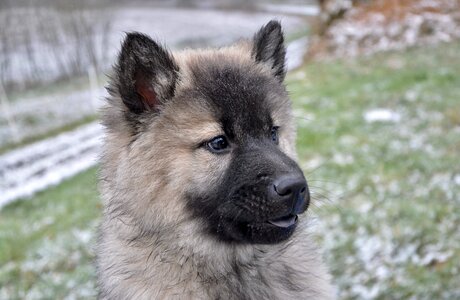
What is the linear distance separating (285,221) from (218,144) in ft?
1.81

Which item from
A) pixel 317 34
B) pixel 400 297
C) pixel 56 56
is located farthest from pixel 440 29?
pixel 56 56

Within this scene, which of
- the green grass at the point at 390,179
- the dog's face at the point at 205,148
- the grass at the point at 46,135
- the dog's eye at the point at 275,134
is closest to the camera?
the dog's face at the point at 205,148

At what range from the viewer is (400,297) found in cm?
464

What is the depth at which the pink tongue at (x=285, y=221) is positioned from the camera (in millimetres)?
2801

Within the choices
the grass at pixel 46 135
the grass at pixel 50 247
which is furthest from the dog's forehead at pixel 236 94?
the grass at pixel 46 135

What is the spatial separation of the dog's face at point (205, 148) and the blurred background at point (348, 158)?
0.34 m

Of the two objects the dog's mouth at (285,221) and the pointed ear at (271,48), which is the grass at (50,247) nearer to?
the pointed ear at (271,48)

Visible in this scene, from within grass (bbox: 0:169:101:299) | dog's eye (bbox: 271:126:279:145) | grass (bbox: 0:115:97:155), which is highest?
dog's eye (bbox: 271:126:279:145)

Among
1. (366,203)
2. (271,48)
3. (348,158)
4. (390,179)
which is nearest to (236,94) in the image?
(271,48)

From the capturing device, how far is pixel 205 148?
2934 mm

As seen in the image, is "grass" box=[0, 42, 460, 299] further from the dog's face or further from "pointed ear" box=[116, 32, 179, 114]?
"pointed ear" box=[116, 32, 179, 114]

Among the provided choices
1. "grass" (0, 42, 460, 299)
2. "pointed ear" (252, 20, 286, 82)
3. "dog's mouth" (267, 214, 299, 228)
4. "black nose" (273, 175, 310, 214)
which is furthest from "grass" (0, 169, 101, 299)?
"black nose" (273, 175, 310, 214)

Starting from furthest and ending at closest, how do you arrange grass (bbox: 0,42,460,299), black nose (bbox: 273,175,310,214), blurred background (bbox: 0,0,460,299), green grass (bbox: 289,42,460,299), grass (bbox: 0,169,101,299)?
grass (bbox: 0,169,101,299)
blurred background (bbox: 0,0,460,299)
grass (bbox: 0,42,460,299)
green grass (bbox: 289,42,460,299)
black nose (bbox: 273,175,310,214)

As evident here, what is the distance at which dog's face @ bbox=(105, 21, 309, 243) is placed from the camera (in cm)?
279
